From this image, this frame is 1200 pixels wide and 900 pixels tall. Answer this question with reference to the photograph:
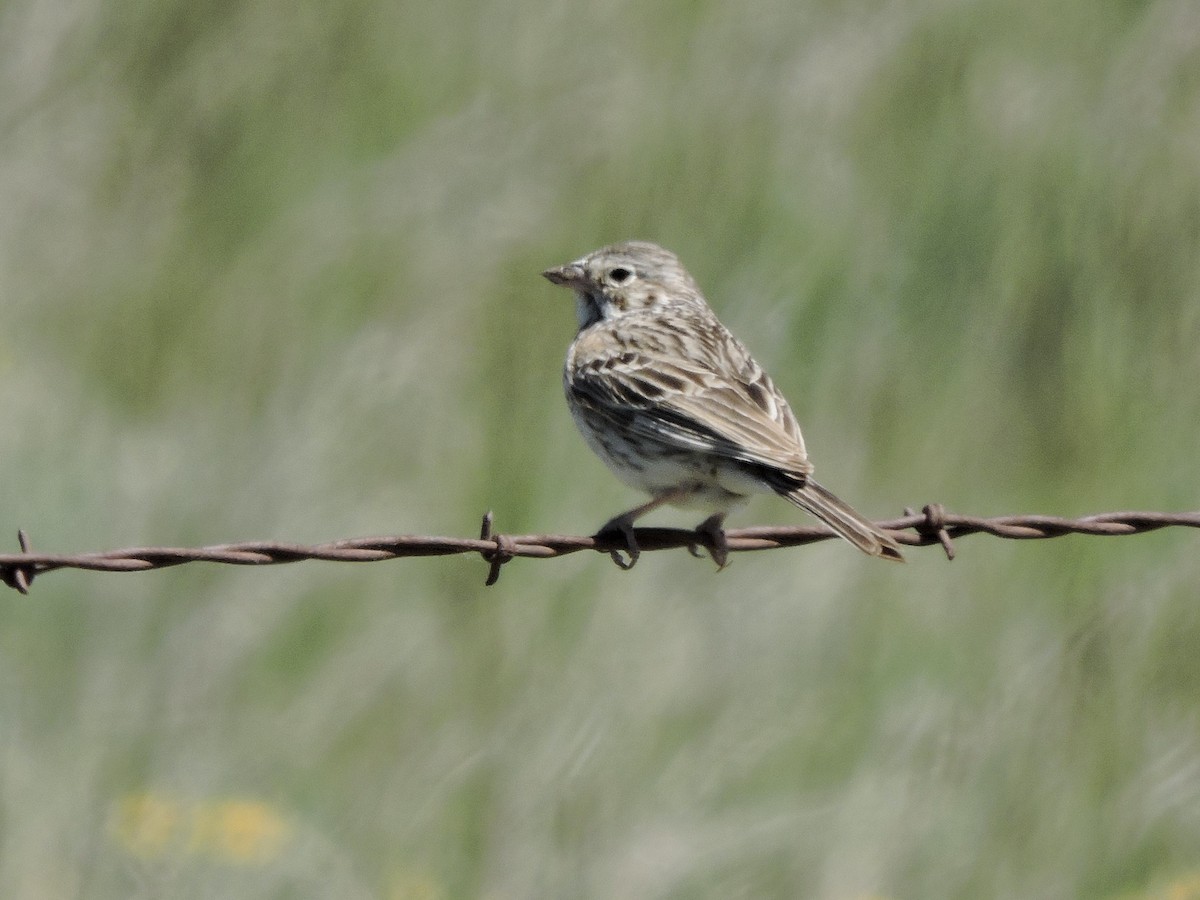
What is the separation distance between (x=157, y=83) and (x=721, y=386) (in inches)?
121

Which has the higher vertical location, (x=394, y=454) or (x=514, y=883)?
(x=394, y=454)

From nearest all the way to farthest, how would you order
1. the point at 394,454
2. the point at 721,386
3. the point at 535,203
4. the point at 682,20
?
the point at 721,386 → the point at 394,454 → the point at 535,203 → the point at 682,20

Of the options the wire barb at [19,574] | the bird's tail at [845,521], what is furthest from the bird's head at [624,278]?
the wire barb at [19,574]

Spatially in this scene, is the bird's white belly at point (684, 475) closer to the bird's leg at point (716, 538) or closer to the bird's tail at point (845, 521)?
the bird's leg at point (716, 538)

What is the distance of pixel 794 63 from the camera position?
6973 millimetres

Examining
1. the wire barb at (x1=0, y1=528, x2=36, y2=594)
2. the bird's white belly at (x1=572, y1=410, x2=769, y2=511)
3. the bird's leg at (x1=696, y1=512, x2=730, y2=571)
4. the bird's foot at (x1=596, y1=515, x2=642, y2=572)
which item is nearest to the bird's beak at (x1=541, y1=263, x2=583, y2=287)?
the bird's white belly at (x1=572, y1=410, x2=769, y2=511)

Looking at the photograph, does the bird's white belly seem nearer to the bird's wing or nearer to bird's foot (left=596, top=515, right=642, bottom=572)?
the bird's wing

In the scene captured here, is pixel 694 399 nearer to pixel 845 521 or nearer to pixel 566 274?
pixel 845 521

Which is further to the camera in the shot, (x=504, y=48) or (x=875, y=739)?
(x=504, y=48)

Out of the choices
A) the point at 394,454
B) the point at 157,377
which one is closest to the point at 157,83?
the point at 157,377

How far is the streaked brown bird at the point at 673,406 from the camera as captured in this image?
4.68 m

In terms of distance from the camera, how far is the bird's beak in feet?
20.0

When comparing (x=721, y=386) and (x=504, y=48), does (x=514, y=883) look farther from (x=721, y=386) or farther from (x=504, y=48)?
(x=504, y=48)

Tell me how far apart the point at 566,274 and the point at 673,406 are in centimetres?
118
